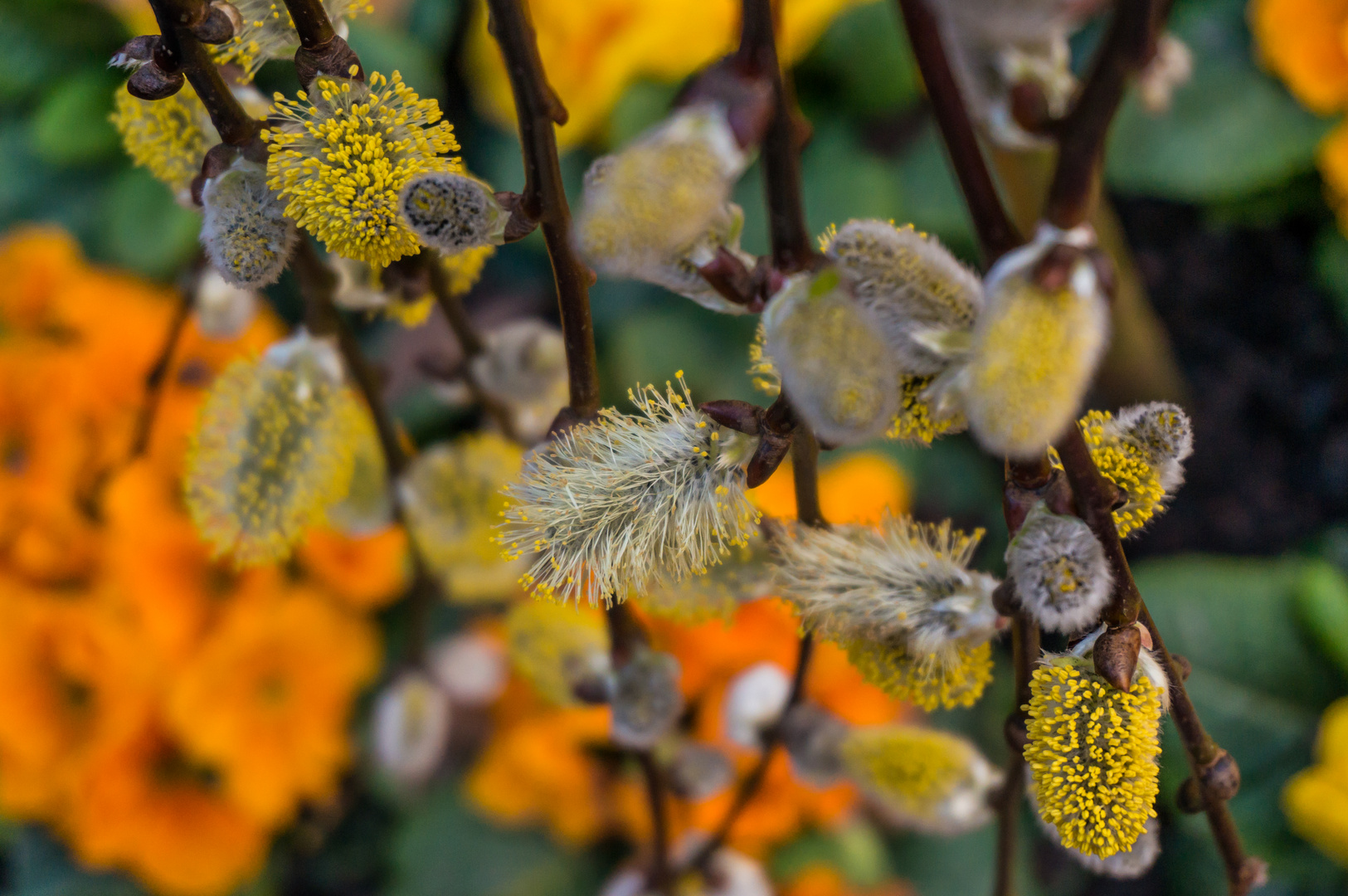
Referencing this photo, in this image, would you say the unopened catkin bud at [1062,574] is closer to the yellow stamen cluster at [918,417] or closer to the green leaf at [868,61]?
the yellow stamen cluster at [918,417]

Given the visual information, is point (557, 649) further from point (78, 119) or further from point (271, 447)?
point (78, 119)

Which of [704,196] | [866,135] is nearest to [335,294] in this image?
[704,196]

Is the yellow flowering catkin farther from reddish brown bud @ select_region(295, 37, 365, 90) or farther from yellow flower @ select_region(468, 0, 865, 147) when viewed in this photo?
yellow flower @ select_region(468, 0, 865, 147)

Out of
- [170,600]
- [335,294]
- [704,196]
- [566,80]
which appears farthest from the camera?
[566,80]

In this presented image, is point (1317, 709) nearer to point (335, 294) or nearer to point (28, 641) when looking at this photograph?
point (335, 294)

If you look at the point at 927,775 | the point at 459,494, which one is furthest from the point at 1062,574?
the point at 459,494
